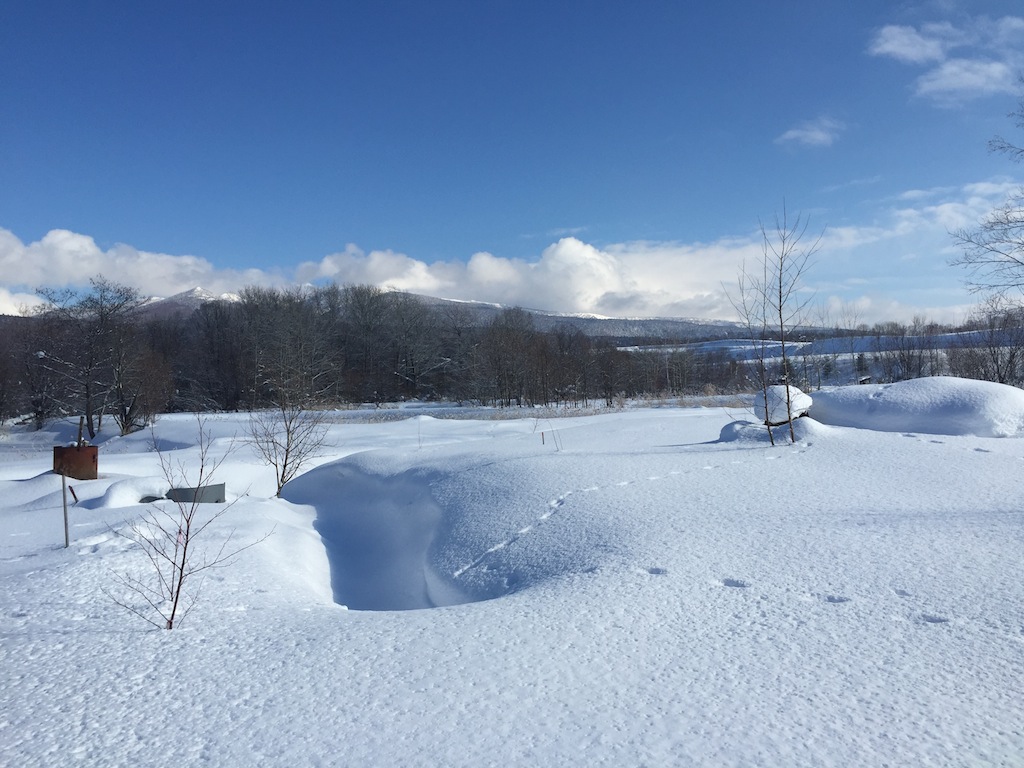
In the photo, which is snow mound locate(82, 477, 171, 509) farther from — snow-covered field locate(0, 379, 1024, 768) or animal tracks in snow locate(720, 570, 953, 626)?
animal tracks in snow locate(720, 570, 953, 626)

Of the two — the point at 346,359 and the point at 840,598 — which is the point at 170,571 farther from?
the point at 346,359

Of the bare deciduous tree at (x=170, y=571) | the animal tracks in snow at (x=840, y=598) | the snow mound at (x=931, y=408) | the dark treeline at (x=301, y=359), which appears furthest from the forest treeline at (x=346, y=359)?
the animal tracks in snow at (x=840, y=598)

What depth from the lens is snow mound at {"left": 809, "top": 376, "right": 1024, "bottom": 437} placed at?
1030 cm

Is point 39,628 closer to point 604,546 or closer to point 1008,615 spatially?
point 604,546

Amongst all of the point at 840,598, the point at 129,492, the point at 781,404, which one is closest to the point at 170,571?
the point at 129,492

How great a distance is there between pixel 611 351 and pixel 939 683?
50.3m

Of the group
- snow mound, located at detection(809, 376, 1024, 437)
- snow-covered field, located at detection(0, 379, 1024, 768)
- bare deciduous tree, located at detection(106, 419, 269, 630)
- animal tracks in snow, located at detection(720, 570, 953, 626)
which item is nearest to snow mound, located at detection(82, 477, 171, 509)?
snow-covered field, located at detection(0, 379, 1024, 768)

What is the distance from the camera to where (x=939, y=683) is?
2.88 meters

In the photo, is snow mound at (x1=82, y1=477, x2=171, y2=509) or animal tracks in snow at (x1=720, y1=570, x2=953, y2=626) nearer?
animal tracks in snow at (x1=720, y1=570, x2=953, y2=626)

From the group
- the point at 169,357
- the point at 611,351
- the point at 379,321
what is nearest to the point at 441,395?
the point at 379,321

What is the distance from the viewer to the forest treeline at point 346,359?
99.0ft

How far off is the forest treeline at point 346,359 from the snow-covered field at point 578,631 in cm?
2196

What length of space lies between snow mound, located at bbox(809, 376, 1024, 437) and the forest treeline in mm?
17055

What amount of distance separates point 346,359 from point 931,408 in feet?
144
